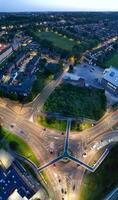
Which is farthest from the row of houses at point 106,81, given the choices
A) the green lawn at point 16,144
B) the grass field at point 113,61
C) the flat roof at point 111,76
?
the green lawn at point 16,144

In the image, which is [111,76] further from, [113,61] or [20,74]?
[20,74]

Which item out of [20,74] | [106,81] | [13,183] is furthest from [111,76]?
[13,183]

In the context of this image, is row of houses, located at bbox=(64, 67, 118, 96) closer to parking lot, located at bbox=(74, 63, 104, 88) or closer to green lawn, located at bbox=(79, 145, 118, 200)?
parking lot, located at bbox=(74, 63, 104, 88)

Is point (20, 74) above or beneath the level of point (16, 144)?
above

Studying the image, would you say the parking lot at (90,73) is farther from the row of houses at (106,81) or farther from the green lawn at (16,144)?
the green lawn at (16,144)

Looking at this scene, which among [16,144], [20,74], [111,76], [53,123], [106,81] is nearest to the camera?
[16,144]

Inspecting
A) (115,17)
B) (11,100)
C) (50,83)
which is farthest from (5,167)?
(115,17)

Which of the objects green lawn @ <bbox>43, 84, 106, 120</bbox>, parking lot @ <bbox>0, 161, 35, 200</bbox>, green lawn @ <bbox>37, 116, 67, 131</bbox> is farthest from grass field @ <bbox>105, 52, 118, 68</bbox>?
parking lot @ <bbox>0, 161, 35, 200</bbox>

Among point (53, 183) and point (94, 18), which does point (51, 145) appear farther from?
point (94, 18)
